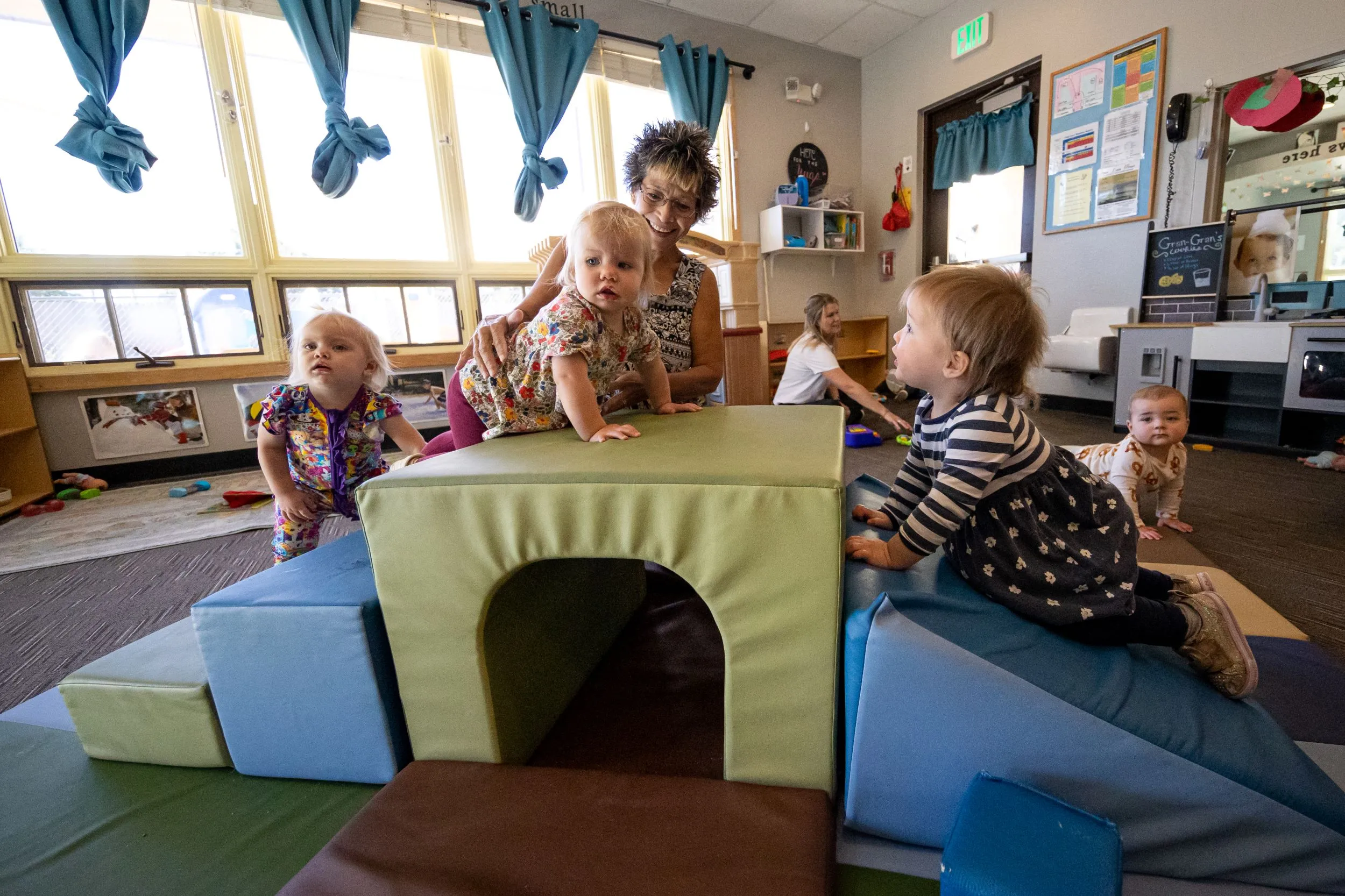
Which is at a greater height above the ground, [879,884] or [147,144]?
[147,144]

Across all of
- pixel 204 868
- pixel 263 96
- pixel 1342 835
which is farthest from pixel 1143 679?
pixel 263 96

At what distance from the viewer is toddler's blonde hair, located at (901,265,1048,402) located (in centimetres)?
98

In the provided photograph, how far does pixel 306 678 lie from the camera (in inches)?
A: 35.5

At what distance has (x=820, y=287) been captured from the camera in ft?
19.0

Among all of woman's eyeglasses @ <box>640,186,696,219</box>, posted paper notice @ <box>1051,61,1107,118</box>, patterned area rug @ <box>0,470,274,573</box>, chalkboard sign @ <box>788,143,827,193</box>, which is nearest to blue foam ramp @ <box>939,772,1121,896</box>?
woman's eyeglasses @ <box>640,186,696,219</box>

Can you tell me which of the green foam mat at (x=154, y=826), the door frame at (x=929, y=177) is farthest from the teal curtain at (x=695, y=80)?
the green foam mat at (x=154, y=826)

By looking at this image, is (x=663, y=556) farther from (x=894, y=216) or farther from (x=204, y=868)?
(x=894, y=216)

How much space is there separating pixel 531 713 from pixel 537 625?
A: 14 centimetres

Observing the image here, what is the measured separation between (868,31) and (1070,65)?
175cm

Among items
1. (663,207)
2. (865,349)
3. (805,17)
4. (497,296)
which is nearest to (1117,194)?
(865,349)

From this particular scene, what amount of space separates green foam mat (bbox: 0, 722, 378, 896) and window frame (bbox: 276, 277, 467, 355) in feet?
9.82

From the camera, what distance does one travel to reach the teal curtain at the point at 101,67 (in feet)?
9.55

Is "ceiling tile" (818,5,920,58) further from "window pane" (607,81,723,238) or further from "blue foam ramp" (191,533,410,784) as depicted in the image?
"blue foam ramp" (191,533,410,784)

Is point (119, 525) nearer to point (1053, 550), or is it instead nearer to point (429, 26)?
point (429, 26)
